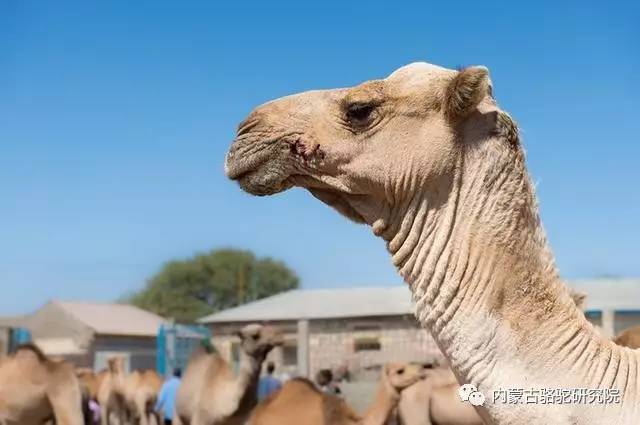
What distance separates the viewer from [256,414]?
28.3ft

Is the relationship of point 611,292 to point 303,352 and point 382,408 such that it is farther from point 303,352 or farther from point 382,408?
point 382,408

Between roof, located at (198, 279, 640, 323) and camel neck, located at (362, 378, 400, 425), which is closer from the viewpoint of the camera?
camel neck, located at (362, 378, 400, 425)

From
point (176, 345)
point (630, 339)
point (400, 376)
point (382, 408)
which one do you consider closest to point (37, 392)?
point (400, 376)

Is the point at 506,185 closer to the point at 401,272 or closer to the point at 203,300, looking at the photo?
the point at 401,272

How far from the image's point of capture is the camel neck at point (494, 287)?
2.53 metres

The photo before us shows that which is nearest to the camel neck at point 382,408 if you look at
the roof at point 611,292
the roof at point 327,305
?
the roof at point 611,292

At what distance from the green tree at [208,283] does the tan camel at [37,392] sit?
169ft

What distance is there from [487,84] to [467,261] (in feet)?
1.70

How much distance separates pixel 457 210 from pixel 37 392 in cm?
1037

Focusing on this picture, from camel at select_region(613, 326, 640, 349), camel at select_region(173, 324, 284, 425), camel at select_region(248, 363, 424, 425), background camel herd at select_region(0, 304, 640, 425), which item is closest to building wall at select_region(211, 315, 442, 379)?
background camel herd at select_region(0, 304, 640, 425)

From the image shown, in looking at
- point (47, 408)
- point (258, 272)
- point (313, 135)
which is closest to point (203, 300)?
point (258, 272)

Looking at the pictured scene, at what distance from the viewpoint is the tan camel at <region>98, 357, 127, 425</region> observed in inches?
828

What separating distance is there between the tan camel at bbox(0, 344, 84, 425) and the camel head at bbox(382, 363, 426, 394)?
4097mm

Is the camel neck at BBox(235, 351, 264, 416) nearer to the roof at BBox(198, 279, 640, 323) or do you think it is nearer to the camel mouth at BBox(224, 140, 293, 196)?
the camel mouth at BBox(224, 140, 293, 196)
